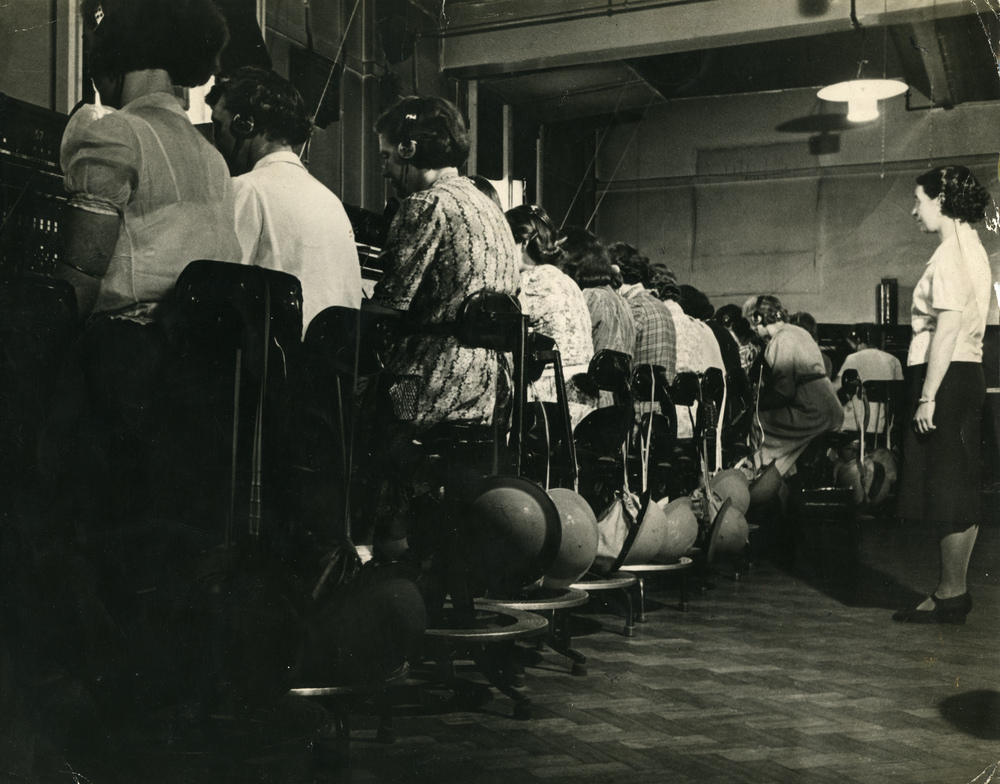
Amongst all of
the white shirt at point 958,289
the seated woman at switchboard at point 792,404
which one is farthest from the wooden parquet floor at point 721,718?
the seated woman at switchboard at point 792,404

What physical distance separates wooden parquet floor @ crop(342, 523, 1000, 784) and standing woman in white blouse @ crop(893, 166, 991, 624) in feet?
A: 0.29

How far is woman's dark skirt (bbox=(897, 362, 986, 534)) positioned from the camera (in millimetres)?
3035

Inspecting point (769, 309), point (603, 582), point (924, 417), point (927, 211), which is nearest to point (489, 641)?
point (603, 582)

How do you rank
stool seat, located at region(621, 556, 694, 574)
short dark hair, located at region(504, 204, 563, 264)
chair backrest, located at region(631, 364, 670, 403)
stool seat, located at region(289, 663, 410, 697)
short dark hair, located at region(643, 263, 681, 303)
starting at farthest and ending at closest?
1. short dark hair, located at region(643, 263, 681, 303)
2. chair backrest, located at region(631, 364, 670, 403)
3. stool seat, located at region(621, 556, 694, 574)
4. short dark hair, located at region(504, 204, 563, 264)
5. stool seat, located at region(289, 663, 410, 697)

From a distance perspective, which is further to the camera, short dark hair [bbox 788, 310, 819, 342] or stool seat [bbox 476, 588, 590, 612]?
short dark hair [bbox 788, 310, 819, 342]

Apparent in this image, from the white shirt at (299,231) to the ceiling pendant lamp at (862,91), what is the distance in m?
1.48

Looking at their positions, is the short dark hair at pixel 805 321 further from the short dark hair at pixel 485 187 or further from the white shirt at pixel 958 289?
the short dark hair at pixel 485 187

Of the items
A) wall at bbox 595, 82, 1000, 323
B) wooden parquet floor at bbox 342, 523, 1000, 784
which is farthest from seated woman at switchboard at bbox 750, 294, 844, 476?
wooden parquet floor at bbox 342, 523, 1000, 784

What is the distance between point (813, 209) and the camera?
143 inches

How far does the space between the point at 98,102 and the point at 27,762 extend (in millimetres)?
1141

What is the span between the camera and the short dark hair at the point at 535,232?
3.01 metres

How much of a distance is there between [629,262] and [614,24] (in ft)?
5.34

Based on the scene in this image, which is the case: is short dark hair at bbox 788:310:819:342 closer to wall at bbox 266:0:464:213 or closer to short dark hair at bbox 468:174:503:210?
short dark hair at bbox 468:174:503:210

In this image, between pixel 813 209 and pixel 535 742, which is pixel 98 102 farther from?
pixel 813 209
